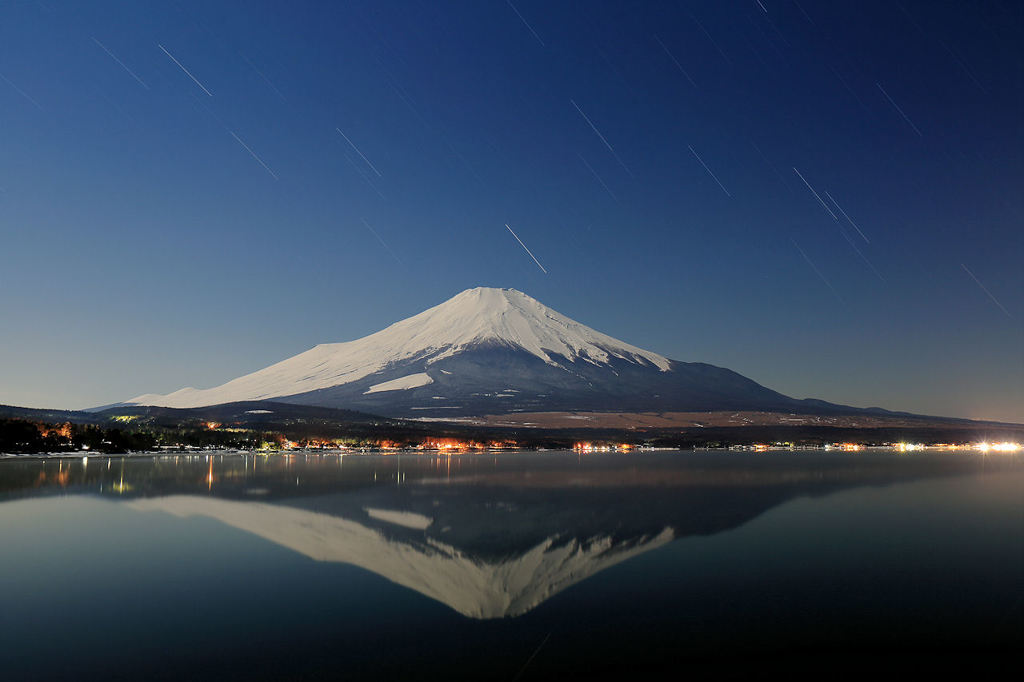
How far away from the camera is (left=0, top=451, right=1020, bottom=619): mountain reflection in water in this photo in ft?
62.9

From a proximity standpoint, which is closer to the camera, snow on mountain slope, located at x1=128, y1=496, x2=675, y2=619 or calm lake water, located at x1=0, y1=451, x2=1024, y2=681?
calm lake water, located at x1=0, y1=451, x2=1024, y2=681

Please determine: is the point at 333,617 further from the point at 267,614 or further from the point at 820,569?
the point at 820,569

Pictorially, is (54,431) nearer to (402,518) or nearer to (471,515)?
(402,518)

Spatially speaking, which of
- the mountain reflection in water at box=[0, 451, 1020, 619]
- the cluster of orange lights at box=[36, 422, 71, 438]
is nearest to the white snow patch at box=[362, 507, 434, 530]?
the mountain reflection in water at box=[0, 451, 1020, 619]

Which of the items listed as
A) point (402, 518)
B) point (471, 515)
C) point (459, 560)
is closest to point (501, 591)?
point (459, 560)

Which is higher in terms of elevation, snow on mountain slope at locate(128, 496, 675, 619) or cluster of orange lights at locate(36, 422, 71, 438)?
cluster of orange lights at locate(36, 422, 71, 438)

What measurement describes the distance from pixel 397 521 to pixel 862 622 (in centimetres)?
1947

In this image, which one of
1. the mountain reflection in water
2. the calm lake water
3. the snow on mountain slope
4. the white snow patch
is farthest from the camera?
the white snow patch

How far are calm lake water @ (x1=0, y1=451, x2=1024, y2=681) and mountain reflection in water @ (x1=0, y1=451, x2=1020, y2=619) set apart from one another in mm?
163

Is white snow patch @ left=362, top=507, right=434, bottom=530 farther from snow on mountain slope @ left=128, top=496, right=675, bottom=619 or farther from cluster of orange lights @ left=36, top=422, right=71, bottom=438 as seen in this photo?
cluster of orange lights @ left=36, top=422, right=71, bottom=438

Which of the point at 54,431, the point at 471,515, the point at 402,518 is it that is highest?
the point at 54,431

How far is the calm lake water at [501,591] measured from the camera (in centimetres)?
1223

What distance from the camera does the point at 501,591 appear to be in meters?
17.1

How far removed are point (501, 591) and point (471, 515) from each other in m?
15.7
